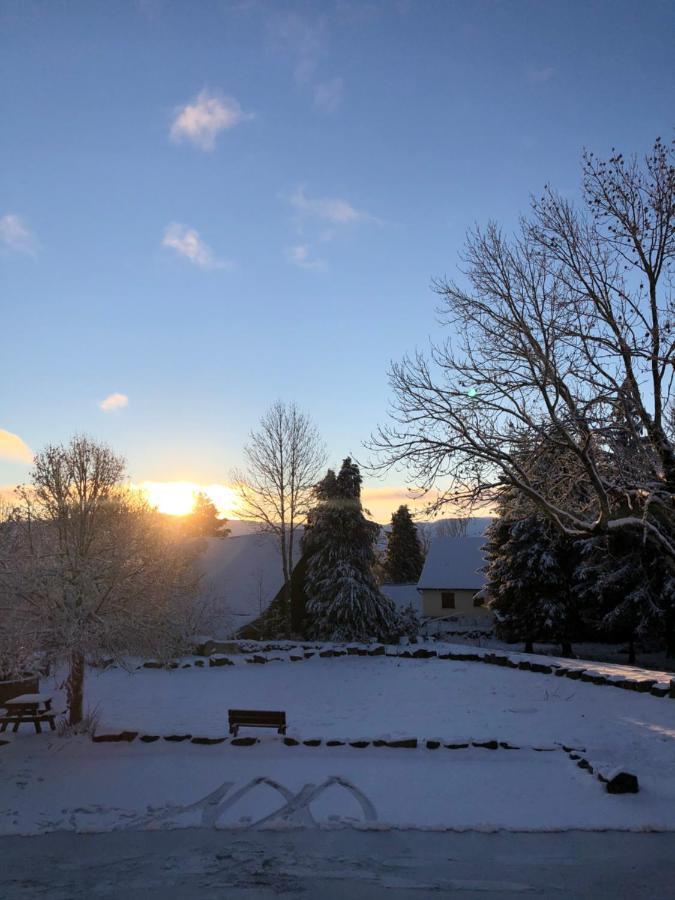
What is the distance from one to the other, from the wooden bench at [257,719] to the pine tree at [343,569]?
14.9 m

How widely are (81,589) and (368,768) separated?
576 centimetres

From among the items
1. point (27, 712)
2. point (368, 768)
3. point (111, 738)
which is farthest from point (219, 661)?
point (368, 768)

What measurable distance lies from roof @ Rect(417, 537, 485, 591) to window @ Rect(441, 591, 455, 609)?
54 centimetres

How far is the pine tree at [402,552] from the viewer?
220 ft

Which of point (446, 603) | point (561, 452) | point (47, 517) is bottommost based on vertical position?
point (446, 603)

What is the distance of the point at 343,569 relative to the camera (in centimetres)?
2628

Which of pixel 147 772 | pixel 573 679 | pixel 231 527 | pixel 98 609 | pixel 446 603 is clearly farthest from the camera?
pixel 231 527

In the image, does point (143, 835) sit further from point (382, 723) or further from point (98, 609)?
point (382, 723)

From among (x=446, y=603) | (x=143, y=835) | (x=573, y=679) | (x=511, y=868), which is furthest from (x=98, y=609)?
(x=446, y=603)

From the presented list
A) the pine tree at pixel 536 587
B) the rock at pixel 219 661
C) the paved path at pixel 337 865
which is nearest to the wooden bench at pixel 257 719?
the paved path at pixel 337 865

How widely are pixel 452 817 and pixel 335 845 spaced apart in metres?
1.57

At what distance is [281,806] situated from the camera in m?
8.03

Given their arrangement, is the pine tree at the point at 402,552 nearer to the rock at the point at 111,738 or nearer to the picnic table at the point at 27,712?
the picnic table at the point at 27,712

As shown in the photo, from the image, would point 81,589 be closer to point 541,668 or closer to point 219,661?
point 219,661
